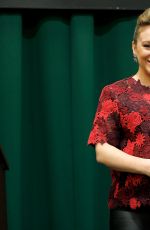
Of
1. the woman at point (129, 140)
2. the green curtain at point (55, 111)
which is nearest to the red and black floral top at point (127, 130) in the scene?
the woman at point (129, 140)

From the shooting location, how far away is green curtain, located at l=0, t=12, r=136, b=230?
2.26 m

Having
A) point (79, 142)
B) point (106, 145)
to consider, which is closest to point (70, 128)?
point (79, 142)

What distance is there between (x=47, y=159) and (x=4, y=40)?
64 cm

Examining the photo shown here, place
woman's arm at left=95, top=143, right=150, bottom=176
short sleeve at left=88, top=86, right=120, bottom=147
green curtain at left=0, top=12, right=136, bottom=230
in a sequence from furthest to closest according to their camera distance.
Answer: green curtain at left=0, top=12, right=136, bottom=230 → short sleeve at left=88, top=86, right=120, bottom=147 → woman's arm at left=95, top=143, right=150, bottom=176

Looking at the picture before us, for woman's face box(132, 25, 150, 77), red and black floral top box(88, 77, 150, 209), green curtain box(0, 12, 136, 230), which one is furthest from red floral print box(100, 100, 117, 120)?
green curtain box(0, 12, 136, 230)

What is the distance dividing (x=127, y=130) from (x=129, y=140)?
0.03 meters

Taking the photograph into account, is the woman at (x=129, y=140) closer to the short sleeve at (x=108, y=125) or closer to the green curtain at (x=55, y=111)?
the short sleeve at (x=108, y=125)

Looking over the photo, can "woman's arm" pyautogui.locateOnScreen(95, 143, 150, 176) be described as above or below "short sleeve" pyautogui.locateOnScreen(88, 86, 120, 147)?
below

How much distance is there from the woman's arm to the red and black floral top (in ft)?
0.11

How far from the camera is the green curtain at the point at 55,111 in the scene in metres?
2.26

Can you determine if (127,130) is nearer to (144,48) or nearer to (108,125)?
(108,125)

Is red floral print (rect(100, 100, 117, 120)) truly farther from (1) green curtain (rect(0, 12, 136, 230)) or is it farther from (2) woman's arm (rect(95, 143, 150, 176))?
A: (1) green curtain (rect(0, 12, 136, 230))

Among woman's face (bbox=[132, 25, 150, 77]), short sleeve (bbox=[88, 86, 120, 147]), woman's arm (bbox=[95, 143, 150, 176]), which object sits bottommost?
woman's arm (bbox=[95, 143, 150, 176])

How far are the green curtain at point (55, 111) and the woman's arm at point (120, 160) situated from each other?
2.92ft
